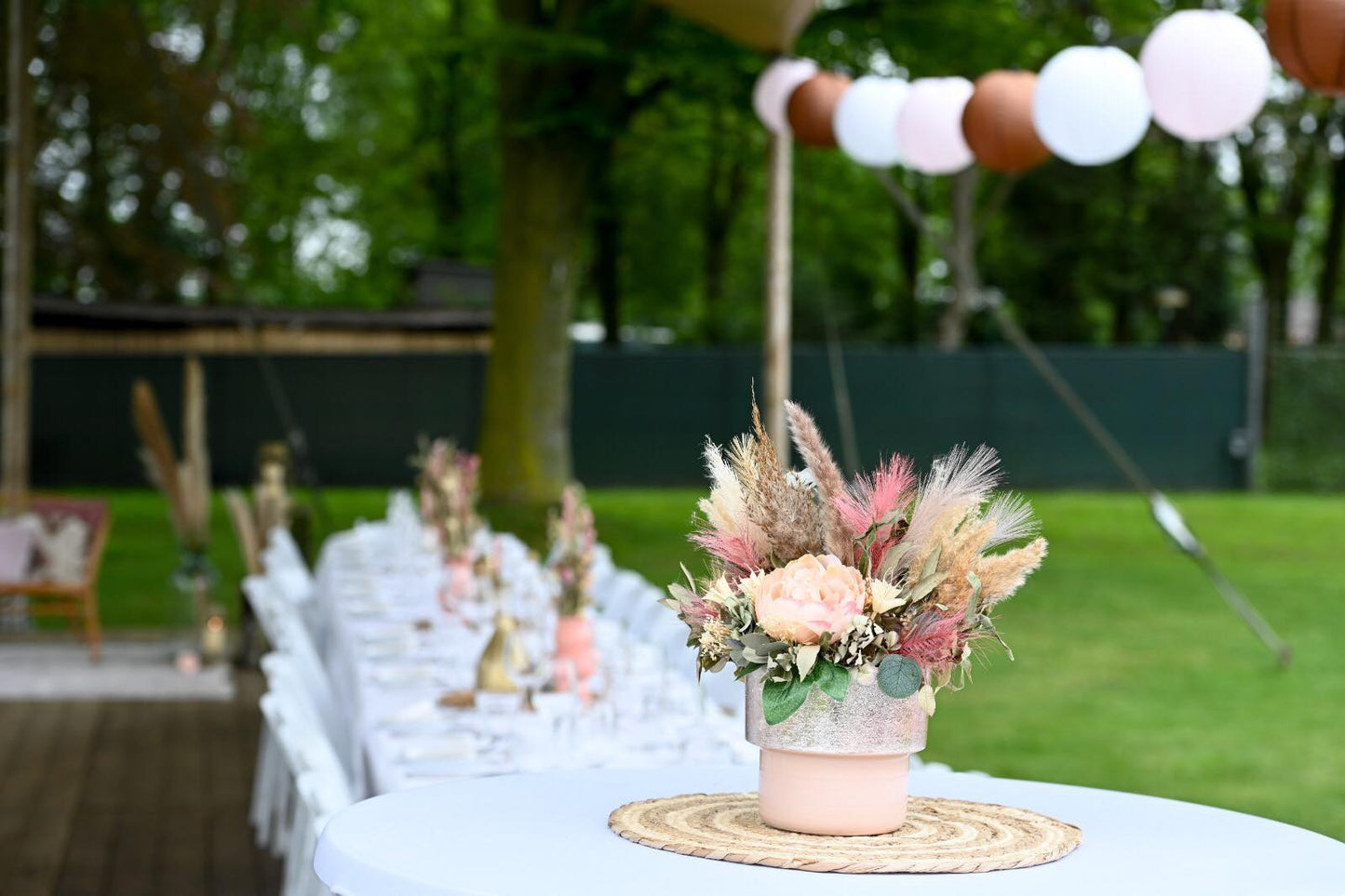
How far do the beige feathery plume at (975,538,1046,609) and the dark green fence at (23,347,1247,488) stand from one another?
17.7 m

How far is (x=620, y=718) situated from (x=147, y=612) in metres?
7.93

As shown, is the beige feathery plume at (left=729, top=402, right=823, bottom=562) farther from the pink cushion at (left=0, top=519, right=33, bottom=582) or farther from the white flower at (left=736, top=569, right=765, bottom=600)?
the pink cushion at (left=0, top=519, right=33, bottom=582)

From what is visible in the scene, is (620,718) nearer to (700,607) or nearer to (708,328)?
(700,607)

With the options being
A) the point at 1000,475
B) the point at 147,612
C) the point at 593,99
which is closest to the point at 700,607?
the point at 1000,475

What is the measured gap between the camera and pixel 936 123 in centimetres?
693

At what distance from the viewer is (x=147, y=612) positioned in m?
Answer: 11.5

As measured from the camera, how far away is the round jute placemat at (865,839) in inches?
82.0

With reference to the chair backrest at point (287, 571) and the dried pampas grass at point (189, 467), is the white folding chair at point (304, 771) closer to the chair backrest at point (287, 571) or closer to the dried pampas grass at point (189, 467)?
the chair backrest at point (287, 571)

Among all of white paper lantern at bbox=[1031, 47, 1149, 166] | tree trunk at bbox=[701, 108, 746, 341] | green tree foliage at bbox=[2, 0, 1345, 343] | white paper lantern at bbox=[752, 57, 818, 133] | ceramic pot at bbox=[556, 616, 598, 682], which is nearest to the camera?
ceramic pot at bbox=[556, 616, 598, 682]

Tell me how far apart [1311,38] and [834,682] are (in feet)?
12.1

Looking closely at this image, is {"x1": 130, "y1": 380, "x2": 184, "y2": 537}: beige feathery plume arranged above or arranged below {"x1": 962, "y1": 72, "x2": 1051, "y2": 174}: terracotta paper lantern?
below

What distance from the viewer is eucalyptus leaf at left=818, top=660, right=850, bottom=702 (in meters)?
2.19

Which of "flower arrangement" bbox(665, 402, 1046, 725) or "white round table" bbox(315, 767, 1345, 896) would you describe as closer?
"white round table" bbox(315, 767, 1345, 896)

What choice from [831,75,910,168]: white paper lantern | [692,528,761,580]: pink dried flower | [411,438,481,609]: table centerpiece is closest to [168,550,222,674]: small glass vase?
[411,438,481,609]: table centerpiece
